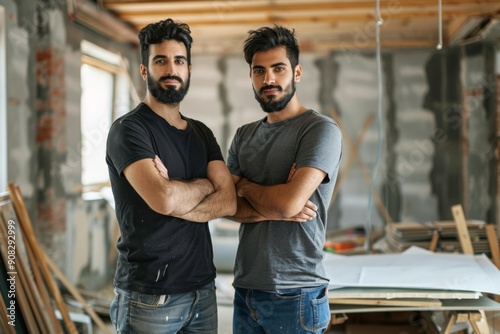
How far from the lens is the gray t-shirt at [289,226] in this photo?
1868mm

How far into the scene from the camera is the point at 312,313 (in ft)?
6.06

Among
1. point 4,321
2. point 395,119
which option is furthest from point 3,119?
point 395,119

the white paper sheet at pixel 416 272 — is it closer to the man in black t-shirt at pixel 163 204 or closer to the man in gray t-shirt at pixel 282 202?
the man in gray t-shirt at pixel 282 202

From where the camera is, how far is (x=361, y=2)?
15.2 feet

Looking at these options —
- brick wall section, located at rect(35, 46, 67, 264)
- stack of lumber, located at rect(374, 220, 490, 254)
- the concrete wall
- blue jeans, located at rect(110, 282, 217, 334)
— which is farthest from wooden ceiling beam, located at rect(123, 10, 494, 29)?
blue jeans, located at rect(110, 282, 217, 334)

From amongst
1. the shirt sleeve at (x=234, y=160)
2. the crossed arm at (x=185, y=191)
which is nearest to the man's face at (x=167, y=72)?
the crossed arm at (x=185, y=191)

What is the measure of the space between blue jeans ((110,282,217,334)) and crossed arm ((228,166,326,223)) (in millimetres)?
361

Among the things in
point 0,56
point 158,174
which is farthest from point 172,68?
point 0,56

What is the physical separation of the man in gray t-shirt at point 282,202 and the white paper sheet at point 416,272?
23.9 inches

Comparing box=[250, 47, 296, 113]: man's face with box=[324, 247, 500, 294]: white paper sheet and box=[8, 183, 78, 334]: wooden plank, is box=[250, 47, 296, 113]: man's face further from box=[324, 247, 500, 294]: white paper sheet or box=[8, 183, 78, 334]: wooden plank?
box=[8, 183, 78, 334]: wooden plank

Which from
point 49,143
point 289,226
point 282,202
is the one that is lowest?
point 289,226

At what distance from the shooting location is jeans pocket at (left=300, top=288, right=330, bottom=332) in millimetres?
1834

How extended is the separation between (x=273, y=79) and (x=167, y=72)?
421 millimetres

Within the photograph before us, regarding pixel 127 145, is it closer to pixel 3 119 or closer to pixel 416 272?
pixel 416 272
